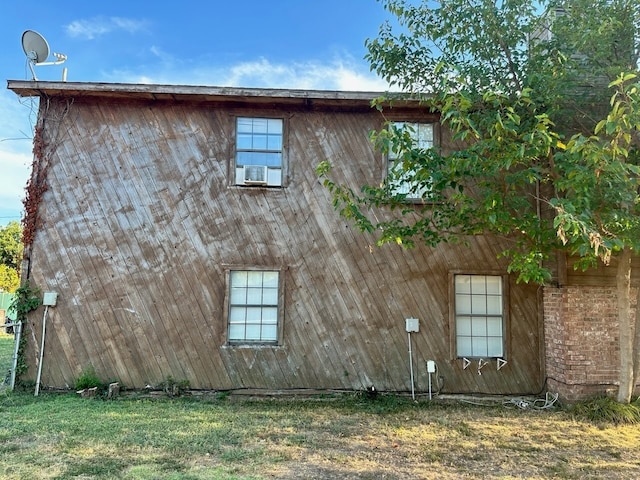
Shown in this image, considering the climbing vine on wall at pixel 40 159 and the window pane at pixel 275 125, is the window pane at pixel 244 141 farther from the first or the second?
the climbing vine on wall at pixel 40 159

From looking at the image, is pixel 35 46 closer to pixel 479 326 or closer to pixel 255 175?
pixel 255 175

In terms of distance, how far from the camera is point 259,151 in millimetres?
6691

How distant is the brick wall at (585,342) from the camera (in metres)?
5.93

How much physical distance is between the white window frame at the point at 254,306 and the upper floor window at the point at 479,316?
2.86 m

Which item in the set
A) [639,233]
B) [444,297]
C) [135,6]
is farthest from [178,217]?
[135,6]

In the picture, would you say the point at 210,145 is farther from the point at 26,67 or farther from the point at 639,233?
the point at 639,233

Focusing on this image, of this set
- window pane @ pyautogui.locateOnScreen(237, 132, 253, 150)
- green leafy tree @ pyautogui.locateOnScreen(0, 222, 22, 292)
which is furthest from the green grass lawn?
green leafy tree @ pyautogui.locateOnScreen(0, 222, 22, 292)

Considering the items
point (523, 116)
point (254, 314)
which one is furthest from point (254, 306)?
point (523, 116)

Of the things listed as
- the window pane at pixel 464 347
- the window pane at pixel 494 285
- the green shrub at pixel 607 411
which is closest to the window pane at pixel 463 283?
the window pane at pixel 494 285

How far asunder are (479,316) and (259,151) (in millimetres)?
4412

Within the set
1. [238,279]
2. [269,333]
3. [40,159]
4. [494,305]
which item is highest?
[40,159]

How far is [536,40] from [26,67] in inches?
303

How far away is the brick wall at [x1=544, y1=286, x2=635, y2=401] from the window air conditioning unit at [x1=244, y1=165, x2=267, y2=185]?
4.84m

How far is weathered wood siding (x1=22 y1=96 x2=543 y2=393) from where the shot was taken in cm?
633
